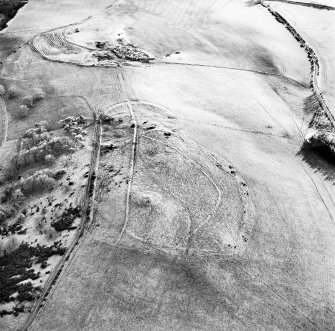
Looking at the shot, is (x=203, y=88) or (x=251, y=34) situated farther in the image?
(x=251, y=34)

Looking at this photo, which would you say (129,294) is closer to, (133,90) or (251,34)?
(133,90)

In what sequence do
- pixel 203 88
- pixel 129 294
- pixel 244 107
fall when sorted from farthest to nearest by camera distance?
1. pixel 203 88
2. pixel 244 107
3. pixel 129 294

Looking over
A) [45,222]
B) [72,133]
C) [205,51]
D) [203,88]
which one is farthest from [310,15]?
[45,222]

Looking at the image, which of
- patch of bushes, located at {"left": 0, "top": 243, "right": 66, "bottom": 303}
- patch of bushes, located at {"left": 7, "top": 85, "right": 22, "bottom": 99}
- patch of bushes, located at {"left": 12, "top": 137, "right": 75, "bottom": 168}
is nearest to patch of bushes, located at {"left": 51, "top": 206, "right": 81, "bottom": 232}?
patch of bushes, located at {"left": 0, "top": 243, "right": 66, "bottom": 303}

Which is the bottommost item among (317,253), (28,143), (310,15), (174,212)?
(28,143)

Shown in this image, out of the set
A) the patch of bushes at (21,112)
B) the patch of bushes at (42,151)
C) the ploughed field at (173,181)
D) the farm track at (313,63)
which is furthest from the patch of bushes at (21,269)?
the farm track at (313,63)

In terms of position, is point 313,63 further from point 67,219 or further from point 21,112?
point 67,219
